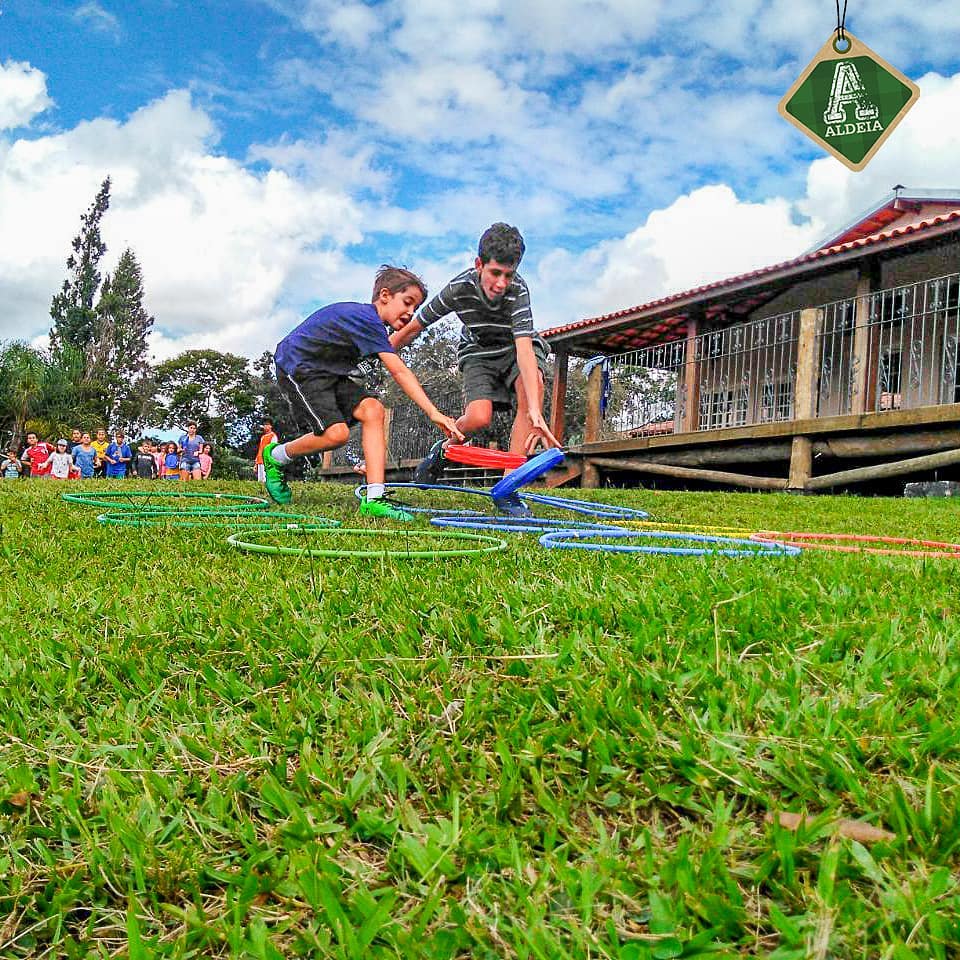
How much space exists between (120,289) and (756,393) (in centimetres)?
4309

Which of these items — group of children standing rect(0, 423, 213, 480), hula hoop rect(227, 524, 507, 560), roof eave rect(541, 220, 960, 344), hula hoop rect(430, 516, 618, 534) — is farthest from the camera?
group of children standing rect(0, 423, 213, 480)

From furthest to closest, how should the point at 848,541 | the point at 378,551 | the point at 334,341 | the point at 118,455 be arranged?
the point at 118,455 → the point at 334,341 → the point at 848,541 → the point at 378,551

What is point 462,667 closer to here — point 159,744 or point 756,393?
point 159,744

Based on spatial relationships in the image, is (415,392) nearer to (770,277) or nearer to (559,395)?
(770,277)

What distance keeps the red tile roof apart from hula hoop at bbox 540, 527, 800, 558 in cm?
795

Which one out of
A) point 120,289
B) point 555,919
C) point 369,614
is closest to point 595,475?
point 369,614

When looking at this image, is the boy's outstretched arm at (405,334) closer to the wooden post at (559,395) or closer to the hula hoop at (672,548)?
the hula hoop at (672,548)

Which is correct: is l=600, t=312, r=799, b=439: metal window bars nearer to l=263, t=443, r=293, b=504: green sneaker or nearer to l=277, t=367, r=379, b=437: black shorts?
l=263, t=443, r=293, b=504: green sneaker

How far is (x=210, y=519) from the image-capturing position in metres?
4.47

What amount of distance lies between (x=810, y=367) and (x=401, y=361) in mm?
6993

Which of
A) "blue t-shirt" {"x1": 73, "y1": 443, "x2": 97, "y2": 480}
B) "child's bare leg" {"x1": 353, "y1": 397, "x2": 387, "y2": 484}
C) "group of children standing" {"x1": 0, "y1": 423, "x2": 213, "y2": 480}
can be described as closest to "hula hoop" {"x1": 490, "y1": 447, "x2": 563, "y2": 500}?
"child's bare leg" {"x1": 353, "y1": 397, "x2": 387, "y2": 484}

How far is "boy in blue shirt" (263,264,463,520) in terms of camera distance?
189 inches

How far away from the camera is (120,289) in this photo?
47062mm

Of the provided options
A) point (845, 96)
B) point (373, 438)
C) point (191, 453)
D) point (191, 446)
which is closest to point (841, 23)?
point (845, 96)
